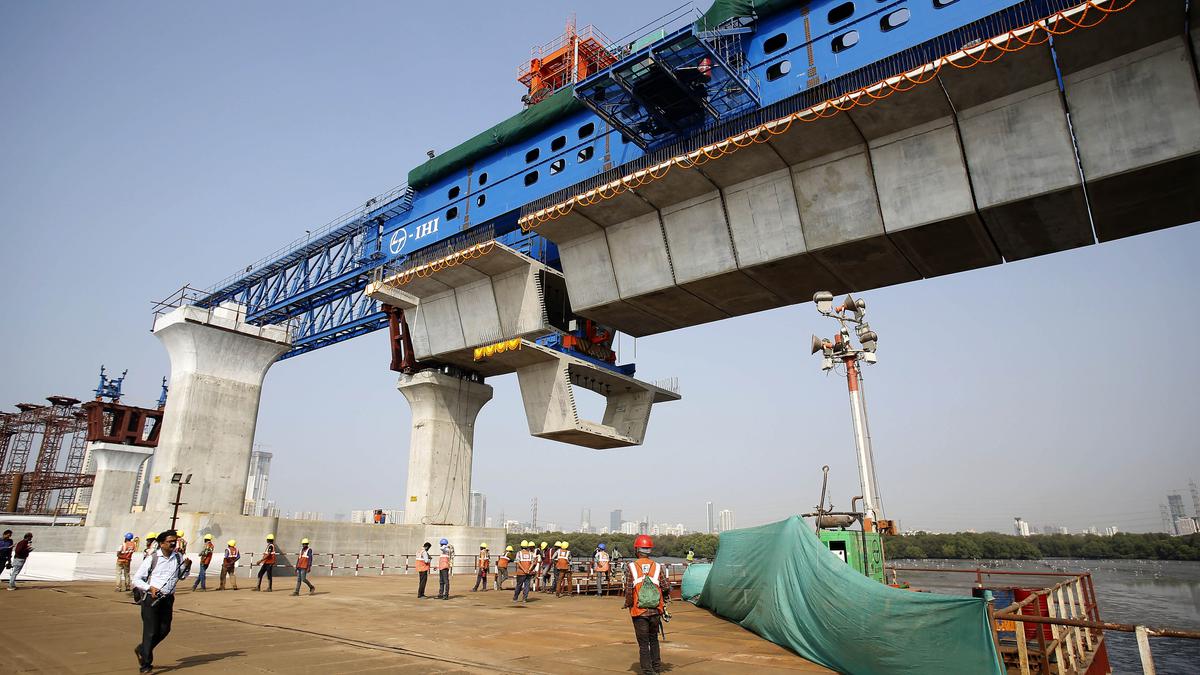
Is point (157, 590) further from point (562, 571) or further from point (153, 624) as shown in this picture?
point (562, 571)

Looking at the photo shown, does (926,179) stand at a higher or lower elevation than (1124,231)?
higher

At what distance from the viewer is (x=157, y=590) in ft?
26.0

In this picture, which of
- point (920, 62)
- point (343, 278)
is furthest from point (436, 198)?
point (920, 62)

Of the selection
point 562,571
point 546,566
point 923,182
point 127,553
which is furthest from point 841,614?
point 127,553

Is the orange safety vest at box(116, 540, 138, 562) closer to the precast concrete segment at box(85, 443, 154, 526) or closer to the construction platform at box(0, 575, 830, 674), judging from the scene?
the construction platform at box(0, 575, 830, 674)

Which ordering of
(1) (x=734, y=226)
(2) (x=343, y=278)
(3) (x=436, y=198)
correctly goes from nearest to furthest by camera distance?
(1) (x=734, y=226) → (3) (x=436, y=198) → (2) (x=343, y=278)

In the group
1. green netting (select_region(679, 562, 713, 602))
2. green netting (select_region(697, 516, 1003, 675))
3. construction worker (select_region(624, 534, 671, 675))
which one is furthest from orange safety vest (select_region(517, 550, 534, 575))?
construction worker (select_region(624, 534, 671, 675))

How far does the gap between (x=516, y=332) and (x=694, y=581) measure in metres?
13.8

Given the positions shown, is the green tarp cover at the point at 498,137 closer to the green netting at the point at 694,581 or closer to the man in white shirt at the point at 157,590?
the green netting at the point at 694,581

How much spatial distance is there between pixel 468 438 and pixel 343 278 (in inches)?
453

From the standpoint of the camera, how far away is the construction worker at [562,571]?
2031 cm

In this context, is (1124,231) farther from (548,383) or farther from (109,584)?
(109,584)

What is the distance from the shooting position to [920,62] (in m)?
17.0

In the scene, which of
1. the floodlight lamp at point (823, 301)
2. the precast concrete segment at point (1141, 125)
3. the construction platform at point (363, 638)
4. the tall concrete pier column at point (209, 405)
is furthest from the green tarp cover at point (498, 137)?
the construction platform at point (363, 638)
